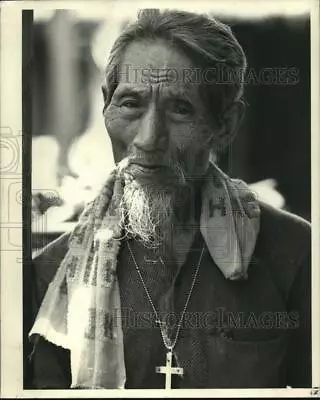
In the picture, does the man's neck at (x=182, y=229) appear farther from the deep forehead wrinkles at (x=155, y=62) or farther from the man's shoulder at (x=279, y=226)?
the deep forehead wrinkles at (x=155, y=62)

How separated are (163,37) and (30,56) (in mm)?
598

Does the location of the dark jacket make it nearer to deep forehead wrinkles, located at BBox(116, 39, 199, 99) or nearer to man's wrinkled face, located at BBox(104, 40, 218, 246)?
man's wrinkled face, located at BBox(104, 40, 218, 246)

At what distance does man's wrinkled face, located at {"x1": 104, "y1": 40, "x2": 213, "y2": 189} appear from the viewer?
9.28 feet

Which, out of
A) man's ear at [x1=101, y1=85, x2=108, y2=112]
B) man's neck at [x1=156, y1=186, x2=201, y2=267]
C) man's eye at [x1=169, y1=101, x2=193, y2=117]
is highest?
man's ear at [x1=101, y1=85, x2=108, y2=112]

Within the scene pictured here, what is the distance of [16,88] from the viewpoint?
2855mm

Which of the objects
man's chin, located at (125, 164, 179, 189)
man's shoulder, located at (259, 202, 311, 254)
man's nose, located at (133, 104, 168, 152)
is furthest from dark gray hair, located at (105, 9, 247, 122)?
man's shoulder, located at (259, 202, 311, 254)

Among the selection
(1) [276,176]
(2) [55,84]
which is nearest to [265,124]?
(1) [276,176]

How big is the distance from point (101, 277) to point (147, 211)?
359mm

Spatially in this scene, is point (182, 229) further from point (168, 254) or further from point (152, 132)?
point (152, 132)

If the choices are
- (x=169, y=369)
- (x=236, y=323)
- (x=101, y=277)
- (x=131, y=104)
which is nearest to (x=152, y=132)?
(x=131, y=104)

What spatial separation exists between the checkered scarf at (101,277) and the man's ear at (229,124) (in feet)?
0.39

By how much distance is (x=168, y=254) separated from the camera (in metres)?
2.87

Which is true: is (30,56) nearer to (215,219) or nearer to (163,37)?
(163,37)

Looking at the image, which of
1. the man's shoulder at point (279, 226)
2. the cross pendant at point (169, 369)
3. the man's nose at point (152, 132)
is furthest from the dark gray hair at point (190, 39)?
the cross pendant at point (169, 369)
